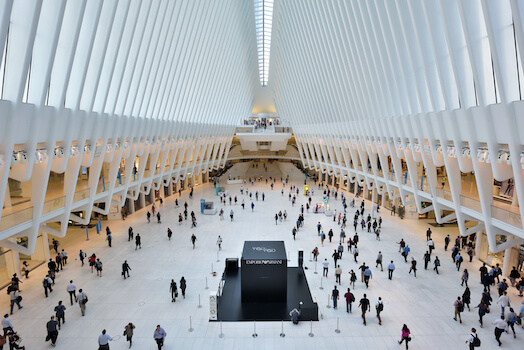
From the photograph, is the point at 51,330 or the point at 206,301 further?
the point at 206,301

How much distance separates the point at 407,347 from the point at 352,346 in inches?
58.1

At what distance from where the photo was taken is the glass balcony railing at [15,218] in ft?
33.4

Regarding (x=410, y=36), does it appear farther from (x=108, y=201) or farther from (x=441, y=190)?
(x=108, y=201)

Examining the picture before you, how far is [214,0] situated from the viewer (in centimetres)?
2486

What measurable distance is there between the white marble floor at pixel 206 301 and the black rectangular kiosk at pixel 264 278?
1.42 m

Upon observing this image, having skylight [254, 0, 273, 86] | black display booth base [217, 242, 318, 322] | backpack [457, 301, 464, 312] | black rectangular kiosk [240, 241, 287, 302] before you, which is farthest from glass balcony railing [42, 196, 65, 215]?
skylight [254, 0, 273, 86]

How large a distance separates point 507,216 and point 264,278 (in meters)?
8.06

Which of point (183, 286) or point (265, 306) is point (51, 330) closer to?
point (183, 286)

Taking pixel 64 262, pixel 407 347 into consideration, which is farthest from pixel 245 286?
pixel 64 262

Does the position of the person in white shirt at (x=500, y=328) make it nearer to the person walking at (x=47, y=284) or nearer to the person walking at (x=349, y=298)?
the person walking at (x=349, y=298)

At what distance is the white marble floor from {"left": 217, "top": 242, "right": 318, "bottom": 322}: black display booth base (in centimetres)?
47

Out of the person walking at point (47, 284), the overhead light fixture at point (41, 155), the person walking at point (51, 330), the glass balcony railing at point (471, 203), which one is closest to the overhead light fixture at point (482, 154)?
the glass balcony railing at point (471, 203)

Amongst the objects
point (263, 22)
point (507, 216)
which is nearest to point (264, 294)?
point (507, 216)

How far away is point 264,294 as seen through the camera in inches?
473
